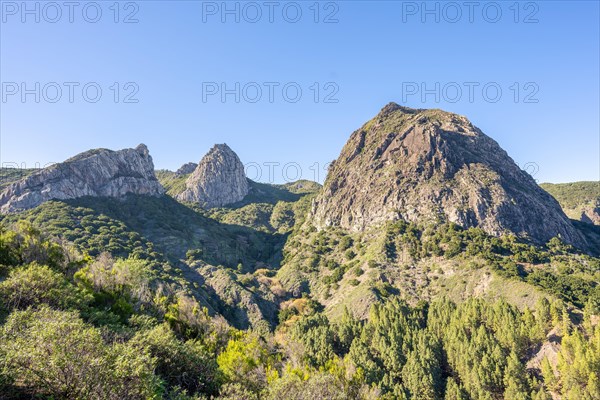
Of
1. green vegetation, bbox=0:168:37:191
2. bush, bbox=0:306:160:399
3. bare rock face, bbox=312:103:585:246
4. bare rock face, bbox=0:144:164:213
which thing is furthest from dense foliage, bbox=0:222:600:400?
green vegetation, bbox=0:168:37:191

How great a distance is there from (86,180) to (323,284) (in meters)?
106

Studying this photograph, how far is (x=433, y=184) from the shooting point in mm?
125062

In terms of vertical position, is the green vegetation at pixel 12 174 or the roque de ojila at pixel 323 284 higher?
the green vegetation at pixel 12 174

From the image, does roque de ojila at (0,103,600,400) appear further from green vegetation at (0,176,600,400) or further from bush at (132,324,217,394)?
green vegetation at (0,176,600,400)

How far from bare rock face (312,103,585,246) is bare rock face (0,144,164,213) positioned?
87.2 metres

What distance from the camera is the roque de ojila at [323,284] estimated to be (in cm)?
2273

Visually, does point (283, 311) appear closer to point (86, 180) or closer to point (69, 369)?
point (69, 369)

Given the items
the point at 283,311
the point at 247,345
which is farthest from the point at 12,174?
the point at 247,345

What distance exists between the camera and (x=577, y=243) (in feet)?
375

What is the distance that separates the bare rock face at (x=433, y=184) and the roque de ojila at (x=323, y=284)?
2.64 ft

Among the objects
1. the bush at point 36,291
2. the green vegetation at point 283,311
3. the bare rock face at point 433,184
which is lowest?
the green vegetation at point 283,311

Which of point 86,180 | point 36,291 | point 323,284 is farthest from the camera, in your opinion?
point 86,180

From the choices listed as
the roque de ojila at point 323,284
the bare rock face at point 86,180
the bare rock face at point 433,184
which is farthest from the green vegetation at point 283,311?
the bare rock face at point 433,184

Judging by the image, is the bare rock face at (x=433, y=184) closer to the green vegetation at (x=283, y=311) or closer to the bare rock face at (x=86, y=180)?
the green vegetation at (x=283, y=311)
